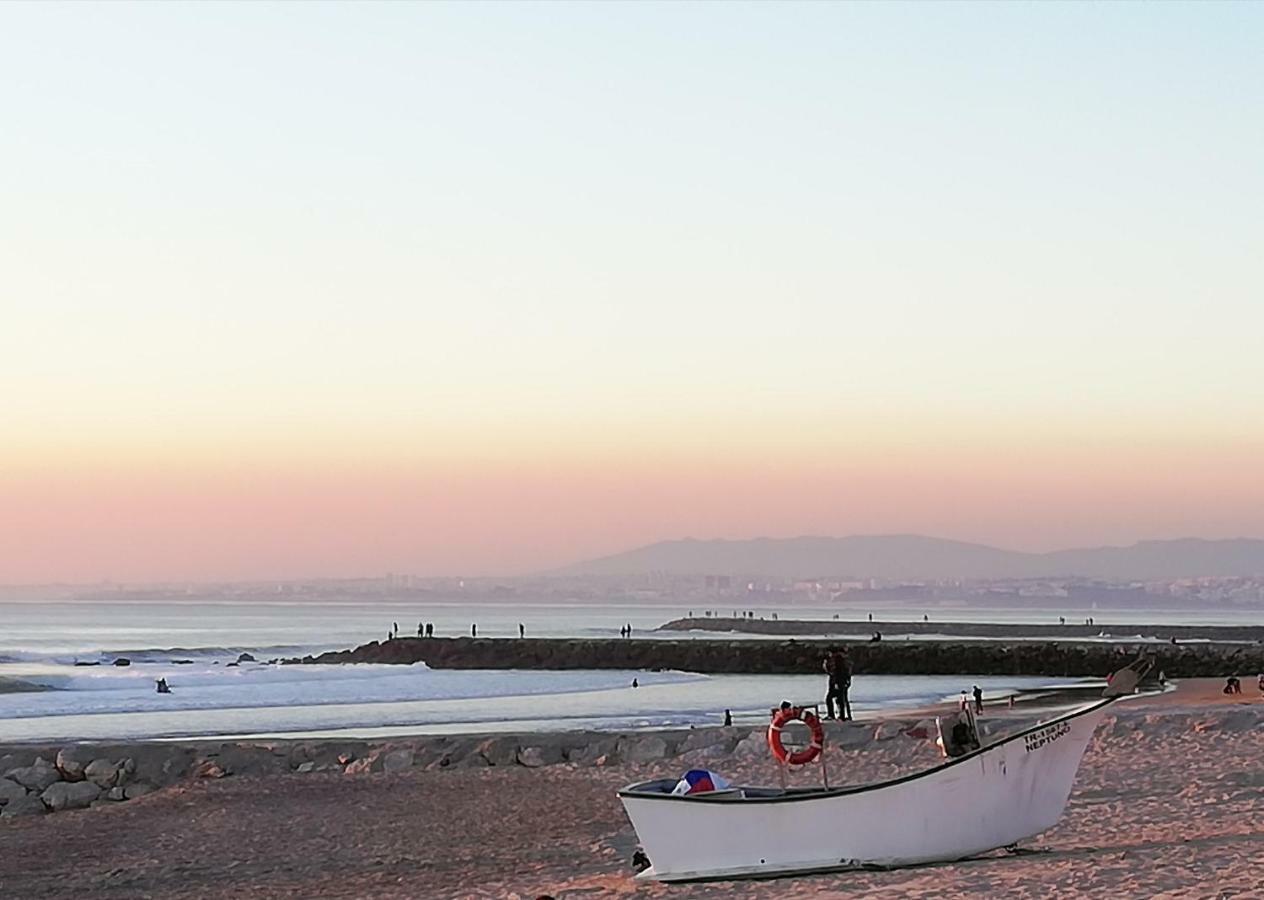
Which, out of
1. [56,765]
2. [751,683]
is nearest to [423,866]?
[56,765]

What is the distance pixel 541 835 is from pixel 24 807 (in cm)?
762

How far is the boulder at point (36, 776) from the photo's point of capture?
71.9 feet

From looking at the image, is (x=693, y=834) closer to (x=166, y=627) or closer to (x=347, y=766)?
(x=347, y=766)

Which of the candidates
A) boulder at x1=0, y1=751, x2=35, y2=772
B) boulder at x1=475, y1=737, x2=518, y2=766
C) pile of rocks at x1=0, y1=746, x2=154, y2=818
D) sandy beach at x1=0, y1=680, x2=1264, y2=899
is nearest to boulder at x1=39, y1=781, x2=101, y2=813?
pile of rocks at x1=0, y1=746, x2=154, y2=818

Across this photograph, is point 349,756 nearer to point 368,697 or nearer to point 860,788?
point 860,788

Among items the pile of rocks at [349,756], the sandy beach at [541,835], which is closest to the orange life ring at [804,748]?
the sandy beach at [541,835]

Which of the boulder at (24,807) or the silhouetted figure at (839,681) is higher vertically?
the silhouetted figure at (839,681)

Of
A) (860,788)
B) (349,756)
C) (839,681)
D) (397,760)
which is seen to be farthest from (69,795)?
(860,788)

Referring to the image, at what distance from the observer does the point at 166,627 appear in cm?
14575

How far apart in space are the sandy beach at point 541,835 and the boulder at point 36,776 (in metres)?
1.47

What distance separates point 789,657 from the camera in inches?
2778

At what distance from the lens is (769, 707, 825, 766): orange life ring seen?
13.2 metres

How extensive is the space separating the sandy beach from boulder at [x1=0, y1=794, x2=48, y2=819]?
0.56 m

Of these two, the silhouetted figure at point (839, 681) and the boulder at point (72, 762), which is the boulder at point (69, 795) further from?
the silhouetted figure at point (839, 681)
